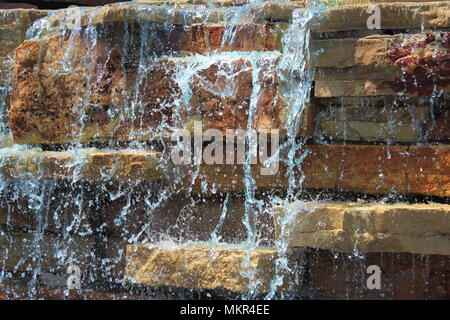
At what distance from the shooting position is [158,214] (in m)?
3.39

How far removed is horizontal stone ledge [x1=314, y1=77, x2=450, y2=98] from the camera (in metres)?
2.90

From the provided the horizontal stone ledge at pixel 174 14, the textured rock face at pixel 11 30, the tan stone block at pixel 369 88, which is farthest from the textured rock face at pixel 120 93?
the textured rock face at pixel 11 30

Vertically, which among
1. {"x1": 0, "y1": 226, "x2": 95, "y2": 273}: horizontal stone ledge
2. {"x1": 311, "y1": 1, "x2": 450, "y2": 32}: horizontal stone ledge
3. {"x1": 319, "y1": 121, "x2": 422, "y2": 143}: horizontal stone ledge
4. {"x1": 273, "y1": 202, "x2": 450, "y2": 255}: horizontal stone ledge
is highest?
{"x1": 311, "y1": 1, "x2": 450, "y2": 32}: horizontal stone ledge

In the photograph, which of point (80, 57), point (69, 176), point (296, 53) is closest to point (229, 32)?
point (296, 53)

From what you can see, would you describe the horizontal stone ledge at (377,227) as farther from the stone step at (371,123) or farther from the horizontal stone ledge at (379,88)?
the horizontal stone ledge at (379,88)

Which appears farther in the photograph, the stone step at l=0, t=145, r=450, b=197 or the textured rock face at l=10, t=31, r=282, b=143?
the textured rock face at l=10, t=31, r=282, b=143

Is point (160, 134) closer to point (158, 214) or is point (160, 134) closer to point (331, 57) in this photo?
point (158, 214)

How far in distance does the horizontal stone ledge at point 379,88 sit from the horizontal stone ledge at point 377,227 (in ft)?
1.70

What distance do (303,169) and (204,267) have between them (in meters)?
0.67

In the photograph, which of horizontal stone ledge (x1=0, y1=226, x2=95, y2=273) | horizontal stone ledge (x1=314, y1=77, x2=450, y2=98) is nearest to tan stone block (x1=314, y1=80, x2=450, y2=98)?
horizontal stone ledge (x1=314, y1=77, x2=450, y2=98)

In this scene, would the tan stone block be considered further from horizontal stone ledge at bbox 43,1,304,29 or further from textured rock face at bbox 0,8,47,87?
textured rock face at bbox 0,8,47,87

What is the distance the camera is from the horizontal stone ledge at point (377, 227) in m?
2.72

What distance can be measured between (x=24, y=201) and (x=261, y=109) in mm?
1518

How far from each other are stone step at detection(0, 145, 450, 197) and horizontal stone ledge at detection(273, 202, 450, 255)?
0.18m
